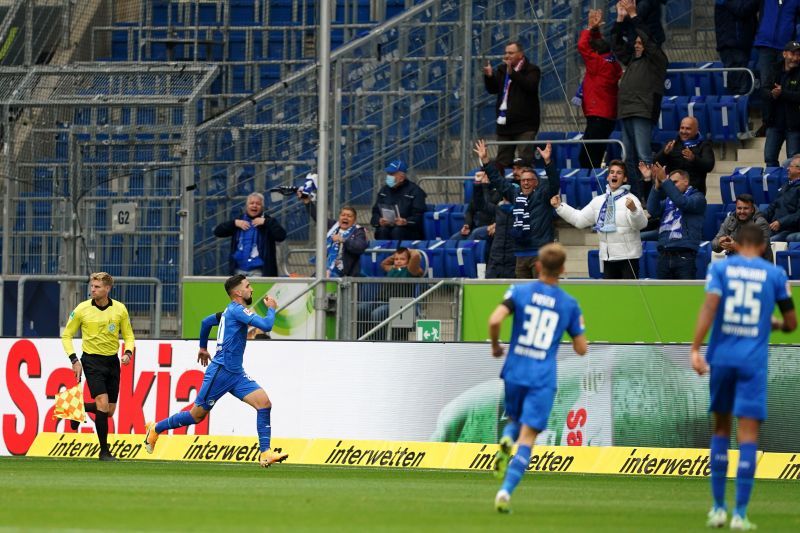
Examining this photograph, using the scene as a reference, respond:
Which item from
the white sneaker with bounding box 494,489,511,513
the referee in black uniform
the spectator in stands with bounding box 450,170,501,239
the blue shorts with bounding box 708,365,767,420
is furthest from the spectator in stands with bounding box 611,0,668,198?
the white sneaker with bounding box 494,489,511,513

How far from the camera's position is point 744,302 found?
10.5 meters

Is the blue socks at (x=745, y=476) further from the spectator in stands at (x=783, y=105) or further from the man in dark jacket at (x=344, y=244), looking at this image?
the spectator in stands at (x=783, y=105)

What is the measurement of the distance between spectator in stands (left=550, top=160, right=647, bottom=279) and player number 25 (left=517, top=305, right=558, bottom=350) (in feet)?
26.8

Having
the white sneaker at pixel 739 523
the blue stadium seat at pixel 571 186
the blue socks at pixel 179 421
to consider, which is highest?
the blue stadium seat at pixel 571 186

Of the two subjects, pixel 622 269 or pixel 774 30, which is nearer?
pixel 622 269

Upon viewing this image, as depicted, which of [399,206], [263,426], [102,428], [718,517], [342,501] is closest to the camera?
[718,517]

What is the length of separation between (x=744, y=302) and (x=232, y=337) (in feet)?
24.1

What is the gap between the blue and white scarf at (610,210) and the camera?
19438 millimetres

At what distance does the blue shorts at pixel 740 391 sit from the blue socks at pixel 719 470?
0.72 feet

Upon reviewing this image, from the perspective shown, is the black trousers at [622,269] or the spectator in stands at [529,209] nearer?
the black trousers at [622,269]

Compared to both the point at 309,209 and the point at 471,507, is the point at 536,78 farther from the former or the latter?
the point at 471,507

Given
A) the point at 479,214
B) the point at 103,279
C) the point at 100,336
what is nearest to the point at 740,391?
the point at 103,279

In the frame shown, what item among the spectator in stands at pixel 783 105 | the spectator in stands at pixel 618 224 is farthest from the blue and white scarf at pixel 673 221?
the spectator in stands at pixel 783 105

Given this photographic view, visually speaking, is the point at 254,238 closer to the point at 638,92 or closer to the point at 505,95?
the point at 505,95
